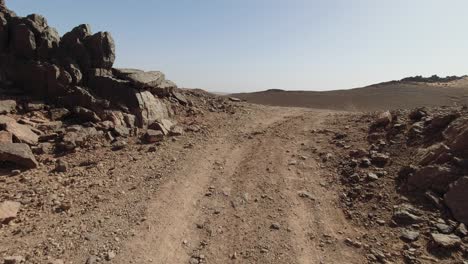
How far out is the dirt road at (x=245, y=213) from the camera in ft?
21.9

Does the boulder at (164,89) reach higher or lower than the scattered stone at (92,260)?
higher

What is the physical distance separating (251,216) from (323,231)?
1542mm

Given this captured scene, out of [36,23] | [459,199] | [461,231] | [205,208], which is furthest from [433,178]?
[36,23]

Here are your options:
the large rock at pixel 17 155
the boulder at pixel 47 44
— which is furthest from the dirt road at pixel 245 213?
the boulder at pixel 47 44

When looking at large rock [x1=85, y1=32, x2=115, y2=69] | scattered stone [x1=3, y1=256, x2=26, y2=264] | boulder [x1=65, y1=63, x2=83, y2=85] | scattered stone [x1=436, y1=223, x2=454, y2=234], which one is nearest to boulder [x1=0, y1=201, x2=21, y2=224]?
scattered stone [x1=3, y1=256, x2=26, y2=264]

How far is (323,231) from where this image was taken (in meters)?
7.48

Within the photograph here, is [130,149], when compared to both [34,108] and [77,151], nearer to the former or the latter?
[77,151]

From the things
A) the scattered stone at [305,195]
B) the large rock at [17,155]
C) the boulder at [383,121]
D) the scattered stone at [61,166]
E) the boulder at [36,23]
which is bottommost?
the scattered stone at [305,195]

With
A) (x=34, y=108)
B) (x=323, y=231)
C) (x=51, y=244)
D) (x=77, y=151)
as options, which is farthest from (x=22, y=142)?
(x=323, y=231)

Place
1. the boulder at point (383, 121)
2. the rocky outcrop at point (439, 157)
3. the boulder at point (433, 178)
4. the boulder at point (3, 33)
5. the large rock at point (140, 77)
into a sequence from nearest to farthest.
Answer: the rocky outcrop at point (439, 157), the boulder at point (433, 178), the boulder at point (383, 121), the boulder at point (3, 33), the large rock at point (140, 77)

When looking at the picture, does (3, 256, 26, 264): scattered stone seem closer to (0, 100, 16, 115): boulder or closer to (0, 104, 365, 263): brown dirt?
(0, 104, 365, 263): brown dirt

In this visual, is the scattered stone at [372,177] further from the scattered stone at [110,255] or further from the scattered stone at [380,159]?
the scattered stone at [110,255]

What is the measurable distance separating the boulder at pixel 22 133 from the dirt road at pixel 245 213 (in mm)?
4628

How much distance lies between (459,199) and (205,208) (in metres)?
5.31
